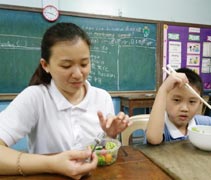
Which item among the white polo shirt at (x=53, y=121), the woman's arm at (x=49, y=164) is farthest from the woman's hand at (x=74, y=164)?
the white polo shirt at (x=53, y=121)

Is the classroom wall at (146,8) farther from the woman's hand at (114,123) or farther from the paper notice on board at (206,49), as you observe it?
the woman's hand at (114,123)

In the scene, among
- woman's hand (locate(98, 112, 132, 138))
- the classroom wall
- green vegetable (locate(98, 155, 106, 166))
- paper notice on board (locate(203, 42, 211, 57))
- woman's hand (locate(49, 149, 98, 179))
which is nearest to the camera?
woman's hand (locate(49, 149, 98, 179))

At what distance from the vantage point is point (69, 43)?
3.02ft

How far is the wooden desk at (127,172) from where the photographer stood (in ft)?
2.05

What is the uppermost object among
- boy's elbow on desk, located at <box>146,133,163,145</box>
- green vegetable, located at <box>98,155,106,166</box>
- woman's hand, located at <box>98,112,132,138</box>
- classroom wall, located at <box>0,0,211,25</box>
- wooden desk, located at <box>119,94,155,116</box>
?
classroom wall, located at <box>0,0,211,25</box>

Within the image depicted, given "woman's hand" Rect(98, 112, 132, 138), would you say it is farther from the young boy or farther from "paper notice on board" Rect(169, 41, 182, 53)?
"paper notice on board" Rect(169, 41, 182, 53)

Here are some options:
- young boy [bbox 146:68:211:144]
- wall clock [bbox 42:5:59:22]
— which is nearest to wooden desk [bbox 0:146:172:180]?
young boy [bbox 146:68:211:144]

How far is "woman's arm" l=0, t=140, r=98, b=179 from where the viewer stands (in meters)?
0.61

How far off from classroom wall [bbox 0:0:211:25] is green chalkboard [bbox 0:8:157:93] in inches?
5.0

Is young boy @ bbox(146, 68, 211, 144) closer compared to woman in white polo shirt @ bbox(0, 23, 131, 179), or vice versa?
woman in white polo shirt @ bbox(0, 23, 131, 179)

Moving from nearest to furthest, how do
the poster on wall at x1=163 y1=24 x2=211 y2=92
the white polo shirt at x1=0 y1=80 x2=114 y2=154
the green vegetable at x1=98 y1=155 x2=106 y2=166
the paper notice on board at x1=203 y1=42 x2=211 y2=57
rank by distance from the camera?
the green vegetable at x1=98 y1=155 x2=106 y2=166
the white polo shirt at x1=0 y1=80 x2=114 y2=154
the poster on wall at x1=163 y1=24 x2=211 y2=92
the paper notice on board at x1=203 y1=42 x2=211 y2=57

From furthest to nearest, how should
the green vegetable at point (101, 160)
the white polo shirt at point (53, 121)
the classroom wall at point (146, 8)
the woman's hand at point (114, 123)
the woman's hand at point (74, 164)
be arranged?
the classroom wall at point (146, 8) → the white polo shirt at point (53, 121) → the woman's hand at point (114, 123) → the green vegetable at point (101, 160) → the woman's hand at point (74, 164)

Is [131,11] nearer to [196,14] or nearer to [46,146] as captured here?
[196,14]

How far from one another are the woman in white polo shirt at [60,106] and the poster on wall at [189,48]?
2.70 meters
